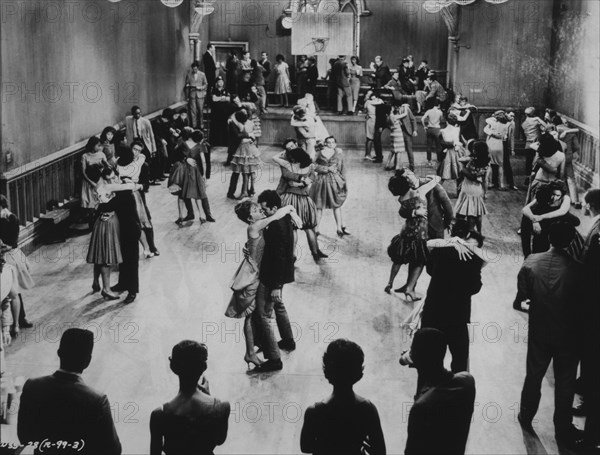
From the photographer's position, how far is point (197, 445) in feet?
12.4

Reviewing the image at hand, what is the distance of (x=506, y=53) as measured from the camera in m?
18.0

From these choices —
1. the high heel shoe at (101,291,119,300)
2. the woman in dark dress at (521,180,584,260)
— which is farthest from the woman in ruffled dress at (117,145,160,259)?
the woman in dark dress at (521,180,584,260)

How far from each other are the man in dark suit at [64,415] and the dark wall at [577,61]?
11.3 metres

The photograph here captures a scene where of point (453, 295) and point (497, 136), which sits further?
point (497, 136)

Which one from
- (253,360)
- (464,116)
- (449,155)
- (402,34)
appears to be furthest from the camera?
(402,34)

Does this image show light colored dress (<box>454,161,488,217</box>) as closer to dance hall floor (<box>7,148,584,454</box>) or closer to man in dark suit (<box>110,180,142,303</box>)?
Result: dance hall floor (<box>7,148,584,454</box>)

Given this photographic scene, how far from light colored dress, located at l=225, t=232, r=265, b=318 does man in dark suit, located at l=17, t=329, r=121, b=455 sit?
8.03 feet

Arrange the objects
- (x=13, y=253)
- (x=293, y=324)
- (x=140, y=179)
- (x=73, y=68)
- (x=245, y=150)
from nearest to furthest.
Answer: (x=13, y=253), (x=293, y=324), (x=140, y=179), (x=73, y=68), (x=245, y=150)

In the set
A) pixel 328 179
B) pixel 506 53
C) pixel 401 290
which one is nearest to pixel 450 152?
pixel 328 179

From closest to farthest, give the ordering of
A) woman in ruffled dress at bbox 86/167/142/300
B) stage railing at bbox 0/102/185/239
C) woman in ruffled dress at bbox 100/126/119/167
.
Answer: woman in ruffled dress at bbox 86/167/142/300 → stage railing at bbox 0/102/185/239 → woman in ruffled dress at bbox 100/126/119/167

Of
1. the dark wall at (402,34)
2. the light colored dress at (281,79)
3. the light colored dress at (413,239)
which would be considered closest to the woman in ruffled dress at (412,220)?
the light colored dress at (413,239)

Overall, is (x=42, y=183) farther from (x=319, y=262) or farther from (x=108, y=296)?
(x=319, y=262)

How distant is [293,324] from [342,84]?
37.9 feet

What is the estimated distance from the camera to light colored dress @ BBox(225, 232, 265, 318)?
6223mm
